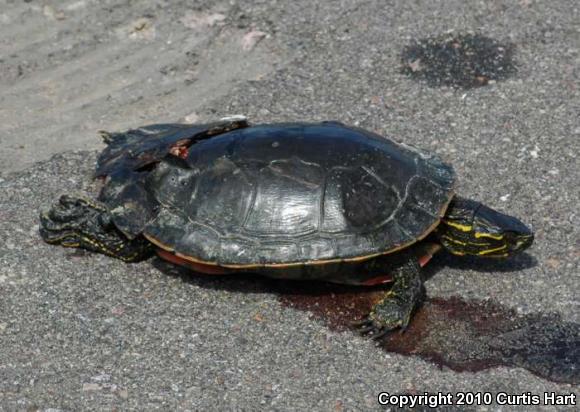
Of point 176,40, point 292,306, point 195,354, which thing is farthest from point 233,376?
point 176,40

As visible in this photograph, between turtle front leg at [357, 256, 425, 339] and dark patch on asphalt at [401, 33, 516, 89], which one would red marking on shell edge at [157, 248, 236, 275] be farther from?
dark patch on asphalt at [401, 33, 516, 89]

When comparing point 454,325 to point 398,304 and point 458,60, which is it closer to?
point 398,304

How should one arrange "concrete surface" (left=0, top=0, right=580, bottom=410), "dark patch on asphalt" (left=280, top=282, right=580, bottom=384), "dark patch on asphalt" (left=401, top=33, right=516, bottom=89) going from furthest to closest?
"dark patch on asphalt" (left=401, top=33, right=516, bottom=89) → "dark patch on asphalt" (left=280, top=282, right=580, bottom=384) → "concrete surface" (left=0, top=0, right=580, bottom=410)

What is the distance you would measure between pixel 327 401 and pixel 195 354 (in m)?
0.83

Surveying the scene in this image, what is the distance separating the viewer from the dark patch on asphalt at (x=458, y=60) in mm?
7762

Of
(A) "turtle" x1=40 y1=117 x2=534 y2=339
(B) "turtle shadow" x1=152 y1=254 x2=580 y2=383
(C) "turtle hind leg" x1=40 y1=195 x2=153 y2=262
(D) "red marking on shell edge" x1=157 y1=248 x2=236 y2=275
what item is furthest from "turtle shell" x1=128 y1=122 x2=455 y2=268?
(B) "turtle shadow" x1=152 y1=254 x2=580 y2=383

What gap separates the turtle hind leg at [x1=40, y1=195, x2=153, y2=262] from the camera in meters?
5.89

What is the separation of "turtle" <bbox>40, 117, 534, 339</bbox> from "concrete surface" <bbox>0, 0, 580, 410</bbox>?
229 mm

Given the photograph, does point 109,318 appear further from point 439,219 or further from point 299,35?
point 299,35

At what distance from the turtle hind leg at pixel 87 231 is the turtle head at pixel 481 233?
194 centimetres

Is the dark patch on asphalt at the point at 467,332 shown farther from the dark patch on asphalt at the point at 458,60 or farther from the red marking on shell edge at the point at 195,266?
the dark patch on asphalt at the point at 458,60

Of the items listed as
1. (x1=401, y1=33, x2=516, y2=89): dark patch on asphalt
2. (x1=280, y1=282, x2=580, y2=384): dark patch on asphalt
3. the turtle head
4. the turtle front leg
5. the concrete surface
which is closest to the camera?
the concrete surface

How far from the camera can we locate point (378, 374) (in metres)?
5.14

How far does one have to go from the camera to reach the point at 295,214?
5.55 meters
